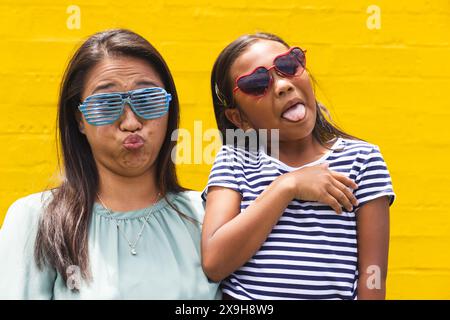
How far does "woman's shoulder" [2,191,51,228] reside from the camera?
2.12m

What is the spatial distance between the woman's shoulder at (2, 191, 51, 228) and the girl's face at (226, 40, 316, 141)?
663 millimetres

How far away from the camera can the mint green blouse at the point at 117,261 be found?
2049 mm

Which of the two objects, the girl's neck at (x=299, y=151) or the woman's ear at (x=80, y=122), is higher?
the woman's ear at (x=80, y=122)

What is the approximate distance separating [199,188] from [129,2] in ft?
2.69

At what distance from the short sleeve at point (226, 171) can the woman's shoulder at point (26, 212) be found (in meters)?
0.48

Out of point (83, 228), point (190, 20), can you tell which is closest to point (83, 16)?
point (190, 20)

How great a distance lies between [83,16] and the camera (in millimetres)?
3059

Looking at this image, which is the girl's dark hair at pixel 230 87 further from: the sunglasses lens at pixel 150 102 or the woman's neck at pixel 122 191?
the woman's neck at pixel 122 191

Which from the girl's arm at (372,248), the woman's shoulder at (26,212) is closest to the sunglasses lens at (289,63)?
the girl's arm at (372,248)

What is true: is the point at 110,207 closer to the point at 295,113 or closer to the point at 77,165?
the point at 77,165

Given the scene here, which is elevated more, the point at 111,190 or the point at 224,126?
the point at 224,126

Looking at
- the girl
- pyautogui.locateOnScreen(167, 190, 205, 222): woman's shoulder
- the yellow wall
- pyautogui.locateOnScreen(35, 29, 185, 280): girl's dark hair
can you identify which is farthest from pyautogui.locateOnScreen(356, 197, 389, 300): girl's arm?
the yellow wall

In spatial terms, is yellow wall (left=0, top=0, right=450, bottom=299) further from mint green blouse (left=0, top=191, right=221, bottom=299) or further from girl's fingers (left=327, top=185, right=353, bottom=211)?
girl's fingers (left=327, top=185, right=353, bottom=211)

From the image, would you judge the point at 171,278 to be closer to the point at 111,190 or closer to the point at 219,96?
the point at 111,190
